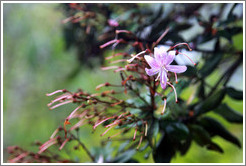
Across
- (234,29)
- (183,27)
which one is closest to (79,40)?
(183,27)

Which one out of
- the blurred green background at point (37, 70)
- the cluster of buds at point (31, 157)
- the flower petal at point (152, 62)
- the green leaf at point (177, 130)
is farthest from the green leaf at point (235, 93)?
the blurred green background at point (37, 70)

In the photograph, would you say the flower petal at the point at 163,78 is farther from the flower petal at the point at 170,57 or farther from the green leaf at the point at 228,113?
the green leaf at the point at 228,113

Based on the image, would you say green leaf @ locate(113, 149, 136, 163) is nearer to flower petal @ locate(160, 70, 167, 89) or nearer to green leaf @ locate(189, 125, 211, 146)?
green leaf @ locate(189, 125, 211, 146)

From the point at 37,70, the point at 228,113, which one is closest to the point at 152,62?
the point at 228,113

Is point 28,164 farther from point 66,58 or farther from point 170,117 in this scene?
point 66,58

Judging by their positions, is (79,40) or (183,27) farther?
(79,40)

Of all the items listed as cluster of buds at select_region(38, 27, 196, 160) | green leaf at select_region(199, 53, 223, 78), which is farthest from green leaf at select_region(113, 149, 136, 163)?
green leaf at select_region(199, 53, 223, 78)
